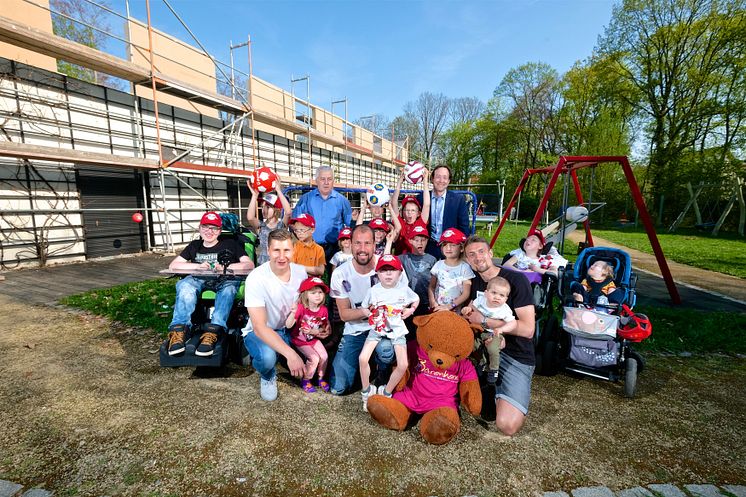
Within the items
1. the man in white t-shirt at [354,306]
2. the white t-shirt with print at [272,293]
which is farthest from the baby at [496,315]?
the white t-shirt with print at [272,293]

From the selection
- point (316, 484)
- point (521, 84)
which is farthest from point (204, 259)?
point (521, 84)

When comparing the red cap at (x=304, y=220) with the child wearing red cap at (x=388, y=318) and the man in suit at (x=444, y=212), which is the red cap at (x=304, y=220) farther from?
the man in suit at (x=444, y=212)

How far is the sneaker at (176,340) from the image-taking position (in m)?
3.21

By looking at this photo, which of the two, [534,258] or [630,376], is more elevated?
[534,258]

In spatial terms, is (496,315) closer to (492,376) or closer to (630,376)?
(492,376)

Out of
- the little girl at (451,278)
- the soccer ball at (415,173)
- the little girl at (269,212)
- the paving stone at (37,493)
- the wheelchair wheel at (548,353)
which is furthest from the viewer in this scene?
the soccer ball at (415,173)

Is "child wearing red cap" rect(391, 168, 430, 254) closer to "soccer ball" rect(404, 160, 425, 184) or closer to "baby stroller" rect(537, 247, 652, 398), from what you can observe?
"soccer ball" rect(404, 160, 425, 184)

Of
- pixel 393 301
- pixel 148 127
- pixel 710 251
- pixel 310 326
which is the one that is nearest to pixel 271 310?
pixel 310 326

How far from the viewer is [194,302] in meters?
3.57

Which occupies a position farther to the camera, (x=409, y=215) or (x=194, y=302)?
(x=409, y=215)

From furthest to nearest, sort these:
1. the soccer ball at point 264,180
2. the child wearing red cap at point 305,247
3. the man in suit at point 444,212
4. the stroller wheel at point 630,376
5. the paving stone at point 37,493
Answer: the soccer ball at point 264,180 → the man in suit at point 444,212 → the child wearing red cap at point 305,247 → the stroller wheel at point 630,376 → the paving stone at point 37,493

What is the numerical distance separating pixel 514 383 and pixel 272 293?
2.27 m

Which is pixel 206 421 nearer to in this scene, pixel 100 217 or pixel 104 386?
pixel 104 386

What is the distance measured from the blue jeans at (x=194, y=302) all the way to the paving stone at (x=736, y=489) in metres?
4.09
